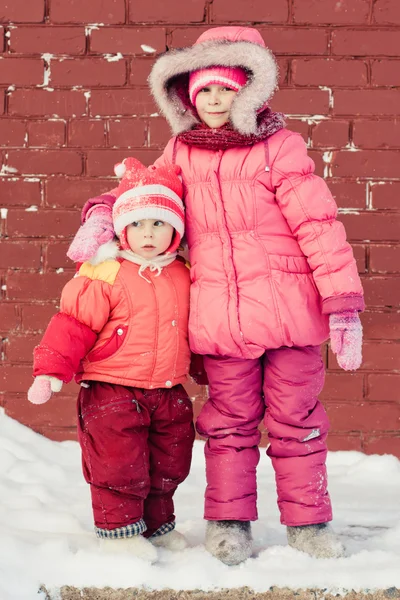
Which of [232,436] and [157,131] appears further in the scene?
[157,131]

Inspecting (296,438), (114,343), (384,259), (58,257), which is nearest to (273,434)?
(296,438)

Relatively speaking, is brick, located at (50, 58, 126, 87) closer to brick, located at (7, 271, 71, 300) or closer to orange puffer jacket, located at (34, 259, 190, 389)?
brick, located at (7, 271, 71, 300)

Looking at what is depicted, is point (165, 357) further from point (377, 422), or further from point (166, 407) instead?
point (377, 422)

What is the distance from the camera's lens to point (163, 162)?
2527mm

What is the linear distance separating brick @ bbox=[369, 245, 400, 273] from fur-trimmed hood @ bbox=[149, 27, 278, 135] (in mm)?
1217

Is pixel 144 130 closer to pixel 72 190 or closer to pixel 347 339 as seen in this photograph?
pixel 72 190

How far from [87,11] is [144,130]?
1.90 feet

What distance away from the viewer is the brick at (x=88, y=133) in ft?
11.3

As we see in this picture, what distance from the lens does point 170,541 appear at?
2439 mm

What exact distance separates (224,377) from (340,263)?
504 millimetres

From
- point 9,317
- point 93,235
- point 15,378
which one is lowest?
point 15,378

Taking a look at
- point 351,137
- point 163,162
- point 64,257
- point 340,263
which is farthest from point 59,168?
point 340,263

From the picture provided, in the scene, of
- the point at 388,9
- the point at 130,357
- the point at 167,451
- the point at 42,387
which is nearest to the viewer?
→ the point at 42,387

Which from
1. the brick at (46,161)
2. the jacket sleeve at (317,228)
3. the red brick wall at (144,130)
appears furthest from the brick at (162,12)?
the jacket sleeve at (317,228)
